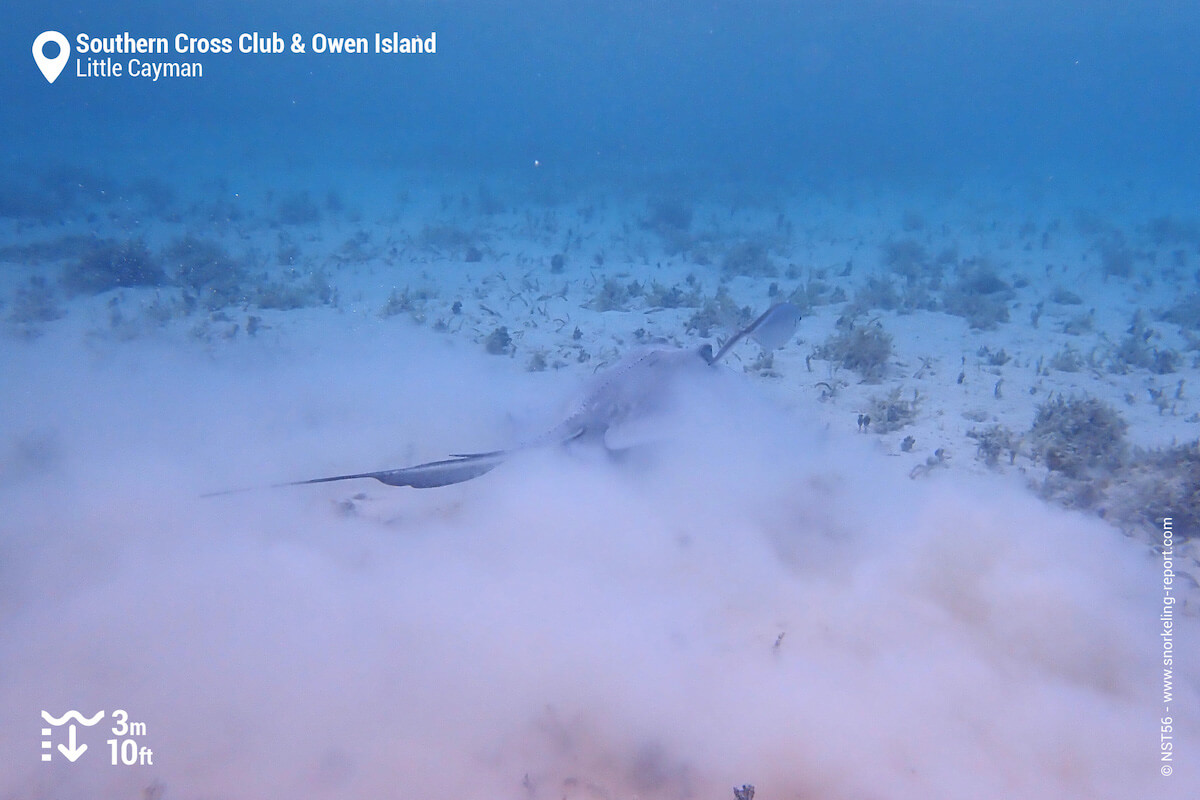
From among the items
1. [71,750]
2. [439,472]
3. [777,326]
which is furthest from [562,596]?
[777,326]

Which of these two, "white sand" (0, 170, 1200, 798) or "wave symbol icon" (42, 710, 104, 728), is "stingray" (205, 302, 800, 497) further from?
"wave symbol icon" (42, 710, 104, 728)

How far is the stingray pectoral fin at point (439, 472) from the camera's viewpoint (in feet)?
12.1

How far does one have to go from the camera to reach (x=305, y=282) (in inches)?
499

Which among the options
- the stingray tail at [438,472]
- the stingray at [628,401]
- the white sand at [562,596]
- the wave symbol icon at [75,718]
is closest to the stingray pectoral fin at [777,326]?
the stingray at [628,401]

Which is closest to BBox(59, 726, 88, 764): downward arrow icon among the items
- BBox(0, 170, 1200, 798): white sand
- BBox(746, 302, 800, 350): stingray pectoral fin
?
BBox(0, 170, 1200, 798): white sand

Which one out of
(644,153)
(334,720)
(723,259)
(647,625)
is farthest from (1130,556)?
(644,153)

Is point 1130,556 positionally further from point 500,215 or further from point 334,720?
point 500,215

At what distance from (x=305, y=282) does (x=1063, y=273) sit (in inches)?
703

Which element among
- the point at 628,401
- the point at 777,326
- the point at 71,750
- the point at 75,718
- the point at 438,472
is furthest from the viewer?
the point at 777,326

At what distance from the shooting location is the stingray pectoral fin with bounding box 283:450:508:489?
3678mm

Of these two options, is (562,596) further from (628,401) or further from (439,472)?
(628,401)

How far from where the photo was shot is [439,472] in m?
3.80

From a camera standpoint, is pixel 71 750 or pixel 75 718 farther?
pixel 75 718

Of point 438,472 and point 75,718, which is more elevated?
point 438,472
